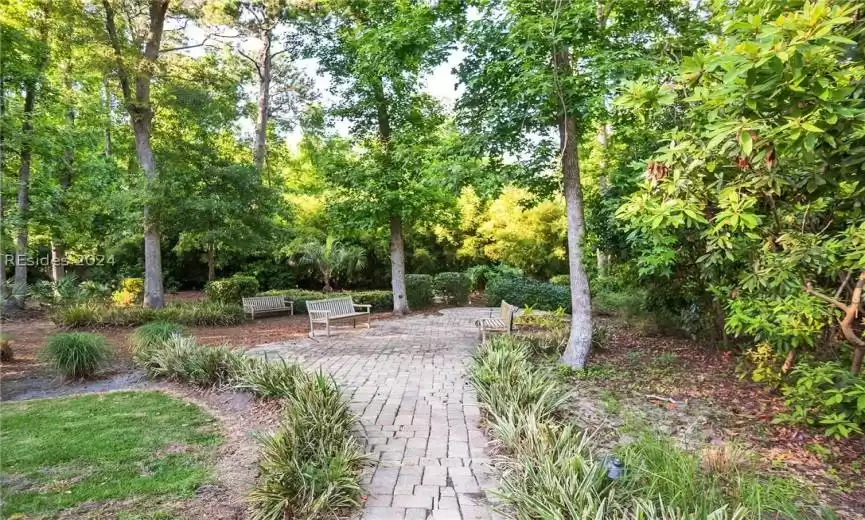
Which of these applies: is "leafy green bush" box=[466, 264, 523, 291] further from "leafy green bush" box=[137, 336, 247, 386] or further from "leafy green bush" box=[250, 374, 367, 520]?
"leafy green bush" box=[250, 374, 367, 520]

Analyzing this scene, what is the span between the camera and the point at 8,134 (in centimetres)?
825

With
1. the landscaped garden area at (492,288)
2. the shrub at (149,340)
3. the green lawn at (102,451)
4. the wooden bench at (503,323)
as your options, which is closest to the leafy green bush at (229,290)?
the landscaped garden area at (492,288)

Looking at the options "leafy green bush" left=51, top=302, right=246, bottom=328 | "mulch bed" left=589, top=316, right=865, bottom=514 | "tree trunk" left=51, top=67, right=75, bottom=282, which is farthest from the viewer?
"tree trunk" left=51, top=67, right=75, bottom=282

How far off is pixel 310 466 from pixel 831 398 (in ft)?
12.4

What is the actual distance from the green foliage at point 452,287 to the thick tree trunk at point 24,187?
10537 millimetres

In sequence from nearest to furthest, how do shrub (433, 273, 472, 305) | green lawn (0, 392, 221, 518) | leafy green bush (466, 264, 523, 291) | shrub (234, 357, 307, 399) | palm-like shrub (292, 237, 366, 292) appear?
Answer: green lawn (0, 392, 221, 518)
shrub (234, 357, 307, 399)
palm-like shrub (292, 237, 366, 292)
leafy green bush (466, 264, 523, 291)
shrub (433, 273, 472, 305)

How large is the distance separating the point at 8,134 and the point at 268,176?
8.54m

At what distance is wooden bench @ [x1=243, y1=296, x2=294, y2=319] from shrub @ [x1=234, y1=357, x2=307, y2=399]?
7021 mm

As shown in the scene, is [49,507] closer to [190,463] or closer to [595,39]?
[190,463]

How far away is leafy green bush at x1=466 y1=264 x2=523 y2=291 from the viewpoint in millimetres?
14961

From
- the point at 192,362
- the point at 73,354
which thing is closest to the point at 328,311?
the point at 192,362

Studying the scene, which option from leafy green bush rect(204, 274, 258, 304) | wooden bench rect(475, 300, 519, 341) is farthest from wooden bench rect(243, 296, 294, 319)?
wooden bench rect(475, 300, 519, 341)

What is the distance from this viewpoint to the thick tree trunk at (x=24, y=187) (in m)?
9.15

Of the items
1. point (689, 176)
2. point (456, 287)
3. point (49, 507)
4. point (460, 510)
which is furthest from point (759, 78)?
point (456, 287)
